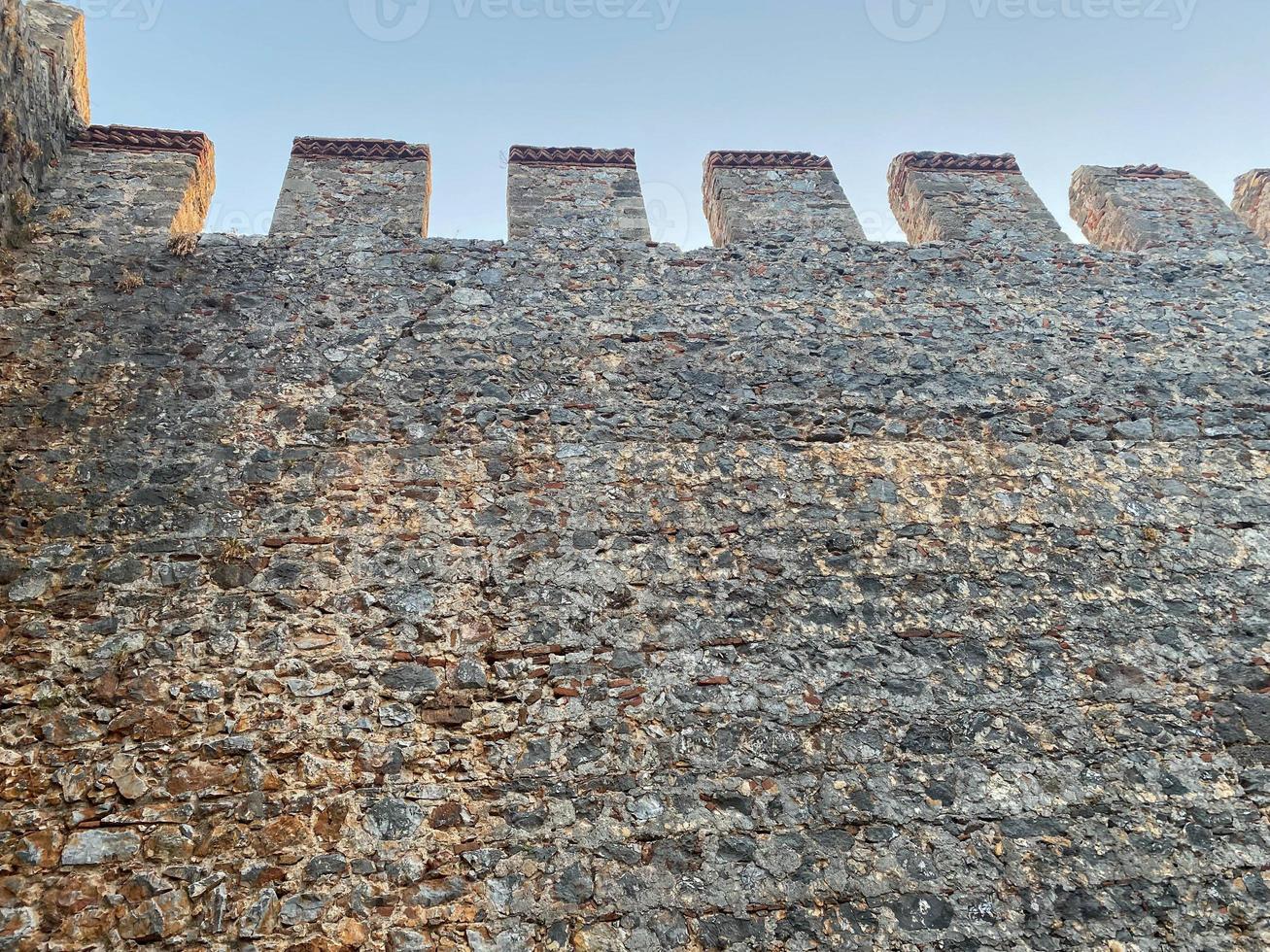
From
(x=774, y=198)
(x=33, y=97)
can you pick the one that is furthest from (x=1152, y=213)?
(x=33, y=97)

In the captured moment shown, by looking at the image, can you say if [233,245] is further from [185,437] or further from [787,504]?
[787,504]

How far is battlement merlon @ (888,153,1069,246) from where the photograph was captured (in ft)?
19.2

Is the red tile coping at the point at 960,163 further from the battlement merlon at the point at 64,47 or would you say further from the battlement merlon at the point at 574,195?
the battlement merlon at the point at 64,47

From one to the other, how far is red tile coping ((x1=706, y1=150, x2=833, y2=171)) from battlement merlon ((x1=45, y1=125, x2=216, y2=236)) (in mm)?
3905

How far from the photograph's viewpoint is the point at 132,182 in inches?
205

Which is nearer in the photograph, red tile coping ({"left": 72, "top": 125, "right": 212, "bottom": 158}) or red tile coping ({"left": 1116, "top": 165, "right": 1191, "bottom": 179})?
red tile coping ({"left": 72, "top": 125, "right": 212, "bottom": 158})

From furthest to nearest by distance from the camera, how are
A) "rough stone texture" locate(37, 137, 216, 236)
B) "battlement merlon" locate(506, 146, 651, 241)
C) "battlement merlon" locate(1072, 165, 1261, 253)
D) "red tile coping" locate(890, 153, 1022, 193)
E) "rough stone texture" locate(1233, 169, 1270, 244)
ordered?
1. "rough stone texture" locate(1233, 169, 1270, 244)
2. "red tile coping" locate(890, 153, 1022, 193)
3. "battlement merlon" locate(1072, 165, 1261, 253)
4. "battlement merlon" locate(506, 146, 651, 241)
5. "rough stone texture" locate(37, 137, 216, 236)

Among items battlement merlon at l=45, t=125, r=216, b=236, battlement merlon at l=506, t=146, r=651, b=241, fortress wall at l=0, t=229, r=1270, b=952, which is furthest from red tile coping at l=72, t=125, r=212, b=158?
battlement merlon at l=506, t=146, r=651, b=241

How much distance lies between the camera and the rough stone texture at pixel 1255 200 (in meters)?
6.54

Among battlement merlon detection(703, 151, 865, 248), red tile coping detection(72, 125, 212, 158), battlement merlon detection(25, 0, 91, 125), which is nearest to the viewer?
battlement merlon detection(25, 0, 91, 125)

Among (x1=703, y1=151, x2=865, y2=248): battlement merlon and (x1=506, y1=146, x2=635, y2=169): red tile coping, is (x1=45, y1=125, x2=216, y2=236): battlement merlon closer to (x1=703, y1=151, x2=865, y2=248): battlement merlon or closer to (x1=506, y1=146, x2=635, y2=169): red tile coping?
(x1=506, y1=146, x2=635, y2=169): red tile coping

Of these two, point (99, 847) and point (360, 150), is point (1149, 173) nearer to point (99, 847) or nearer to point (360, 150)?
point (360, 150)

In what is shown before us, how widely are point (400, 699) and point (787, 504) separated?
2.29m

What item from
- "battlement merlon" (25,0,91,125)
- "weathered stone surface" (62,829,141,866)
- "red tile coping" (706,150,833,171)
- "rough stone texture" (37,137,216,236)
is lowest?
"weathered stone surface" (62,829,141,866)
